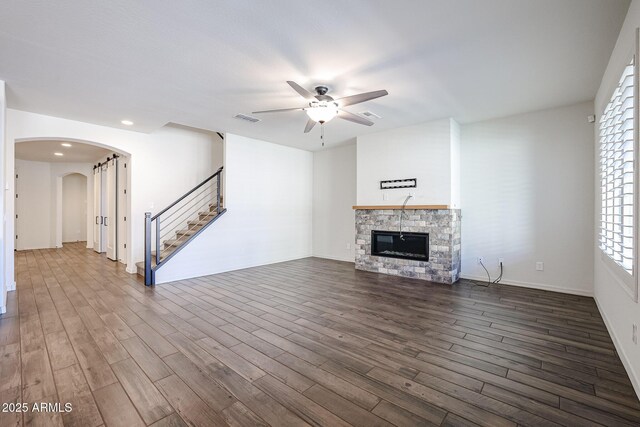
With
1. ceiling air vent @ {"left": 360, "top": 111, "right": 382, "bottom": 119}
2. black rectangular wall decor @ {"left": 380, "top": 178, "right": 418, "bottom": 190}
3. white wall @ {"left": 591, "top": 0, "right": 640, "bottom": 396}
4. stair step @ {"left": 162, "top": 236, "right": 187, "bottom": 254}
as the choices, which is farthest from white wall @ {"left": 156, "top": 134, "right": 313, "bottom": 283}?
white wall @ {"left": 591, "top": 0, "right": 640, "bottom": 396}

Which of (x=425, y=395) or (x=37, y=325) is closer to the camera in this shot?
(x=425, y=395)

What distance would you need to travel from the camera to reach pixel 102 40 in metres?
2.59

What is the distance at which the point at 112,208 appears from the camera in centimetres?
722

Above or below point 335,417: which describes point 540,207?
above

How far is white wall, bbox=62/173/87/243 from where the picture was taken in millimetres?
10406

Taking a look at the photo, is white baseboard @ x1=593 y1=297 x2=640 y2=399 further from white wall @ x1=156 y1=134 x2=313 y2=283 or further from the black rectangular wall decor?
white wall @ x1=156 y1=134 x2=313 y2=283

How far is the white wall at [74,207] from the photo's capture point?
10.4 metres

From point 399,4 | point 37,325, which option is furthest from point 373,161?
point 37,325

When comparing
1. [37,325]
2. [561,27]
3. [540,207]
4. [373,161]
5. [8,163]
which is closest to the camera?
[561,27]

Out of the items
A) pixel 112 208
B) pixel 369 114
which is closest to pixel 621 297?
pixel 369 114

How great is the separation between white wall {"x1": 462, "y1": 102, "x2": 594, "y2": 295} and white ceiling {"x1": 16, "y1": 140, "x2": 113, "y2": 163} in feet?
27.8

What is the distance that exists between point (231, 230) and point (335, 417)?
467 cm

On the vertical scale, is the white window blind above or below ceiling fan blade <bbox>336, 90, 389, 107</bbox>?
below

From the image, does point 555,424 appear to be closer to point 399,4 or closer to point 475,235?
point 399,4
